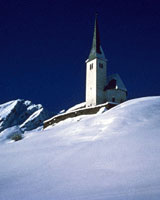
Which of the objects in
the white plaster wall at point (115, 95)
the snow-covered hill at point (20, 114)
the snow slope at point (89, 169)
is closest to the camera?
the snow slope at point (89, 169)

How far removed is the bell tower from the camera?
2744 centimetres

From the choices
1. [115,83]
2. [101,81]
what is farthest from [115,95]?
[101,81]

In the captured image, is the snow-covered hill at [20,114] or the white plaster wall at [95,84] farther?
the snow-covered hill at [20,114]

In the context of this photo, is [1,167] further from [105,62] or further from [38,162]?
[105,62]

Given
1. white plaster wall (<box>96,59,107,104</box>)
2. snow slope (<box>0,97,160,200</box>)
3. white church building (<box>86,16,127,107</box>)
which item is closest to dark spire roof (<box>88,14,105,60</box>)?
white church building (<box>86,16,127,107</box>)

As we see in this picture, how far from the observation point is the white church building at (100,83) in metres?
27.4

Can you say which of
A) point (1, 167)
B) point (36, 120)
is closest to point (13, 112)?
point (36, 120)

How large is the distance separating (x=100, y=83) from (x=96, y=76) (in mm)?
1342

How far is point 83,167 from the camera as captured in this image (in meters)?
2.62

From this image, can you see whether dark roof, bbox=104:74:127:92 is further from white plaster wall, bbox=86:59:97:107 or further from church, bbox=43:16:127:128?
white plaster wall, bbox=86:59:97:107

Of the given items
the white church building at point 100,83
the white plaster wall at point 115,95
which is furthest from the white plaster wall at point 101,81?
the white plaster wall at point 115,95

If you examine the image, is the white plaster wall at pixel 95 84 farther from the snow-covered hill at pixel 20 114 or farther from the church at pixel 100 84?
the snow-covered hill at pixel 20 114

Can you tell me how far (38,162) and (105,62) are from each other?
2875 cm

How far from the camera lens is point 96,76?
28000mm
